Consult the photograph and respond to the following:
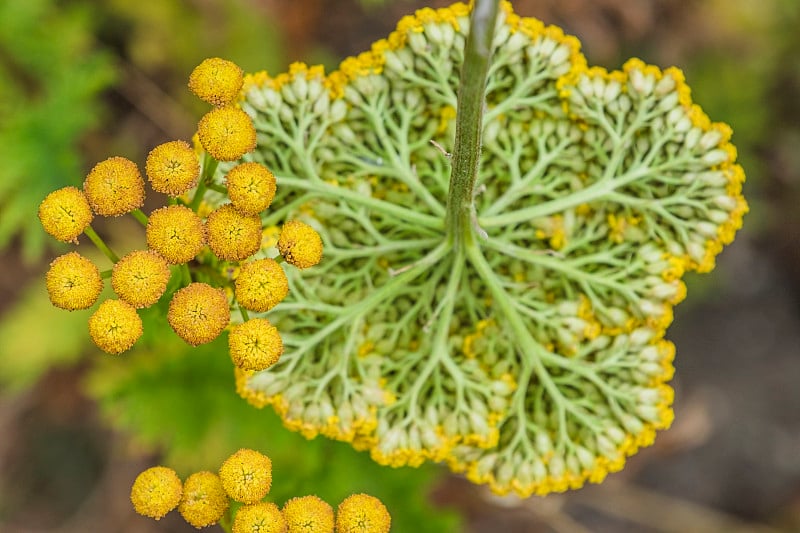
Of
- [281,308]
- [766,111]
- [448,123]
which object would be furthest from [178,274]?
[766,111]

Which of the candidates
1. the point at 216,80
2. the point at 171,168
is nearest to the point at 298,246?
the point at 171,168

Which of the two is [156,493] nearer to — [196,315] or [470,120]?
[196,315]

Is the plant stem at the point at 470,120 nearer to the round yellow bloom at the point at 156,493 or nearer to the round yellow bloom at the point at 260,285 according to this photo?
the round yellow bloom at the point at 260,285

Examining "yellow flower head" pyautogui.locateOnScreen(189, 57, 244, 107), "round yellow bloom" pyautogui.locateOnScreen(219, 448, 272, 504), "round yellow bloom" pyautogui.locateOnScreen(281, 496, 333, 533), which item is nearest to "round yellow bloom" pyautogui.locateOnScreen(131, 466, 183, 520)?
"round yellow bloom" pyautogui.locateOnScreen(219, 448, 272, 504)

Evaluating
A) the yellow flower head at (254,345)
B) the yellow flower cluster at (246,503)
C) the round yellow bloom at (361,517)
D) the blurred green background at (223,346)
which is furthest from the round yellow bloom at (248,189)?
the blurred green background at (223,346)

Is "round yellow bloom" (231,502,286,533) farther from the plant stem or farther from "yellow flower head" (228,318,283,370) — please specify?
the plant stem

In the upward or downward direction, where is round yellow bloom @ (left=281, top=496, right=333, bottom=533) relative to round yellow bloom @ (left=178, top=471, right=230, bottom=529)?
upward
